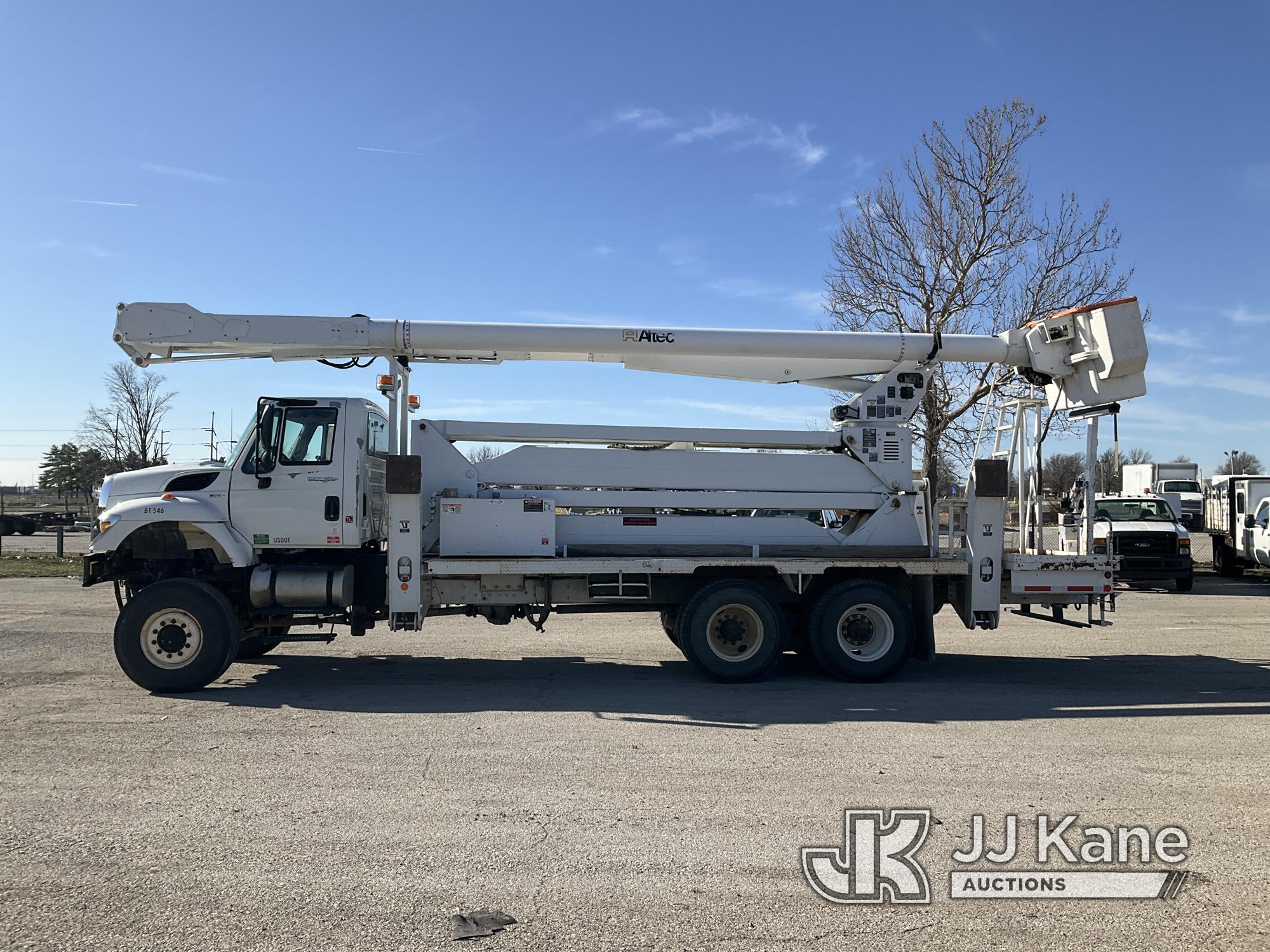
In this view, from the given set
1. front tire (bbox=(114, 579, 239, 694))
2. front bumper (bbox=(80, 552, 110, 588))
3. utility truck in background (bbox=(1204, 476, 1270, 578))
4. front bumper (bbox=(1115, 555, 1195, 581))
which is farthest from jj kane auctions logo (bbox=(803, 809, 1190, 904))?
utility truck in background (bbox=(1204, 476, 1270, 578))

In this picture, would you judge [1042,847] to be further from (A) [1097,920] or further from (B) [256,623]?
(B) [256,623]

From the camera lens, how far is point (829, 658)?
955 centimetres

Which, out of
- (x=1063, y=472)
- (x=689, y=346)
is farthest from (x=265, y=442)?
(x=1063, y=472)

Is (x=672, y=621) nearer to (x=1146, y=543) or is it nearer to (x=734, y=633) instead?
(x=734, y=633)

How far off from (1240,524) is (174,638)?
25385mm

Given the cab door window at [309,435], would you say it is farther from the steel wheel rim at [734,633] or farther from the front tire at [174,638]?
the steel wheel rim at [734,633]

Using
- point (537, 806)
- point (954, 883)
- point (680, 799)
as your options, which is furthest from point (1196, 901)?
point (537, 806)

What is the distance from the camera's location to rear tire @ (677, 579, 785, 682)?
9414 millimetres

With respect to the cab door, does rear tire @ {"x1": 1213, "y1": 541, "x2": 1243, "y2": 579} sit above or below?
below

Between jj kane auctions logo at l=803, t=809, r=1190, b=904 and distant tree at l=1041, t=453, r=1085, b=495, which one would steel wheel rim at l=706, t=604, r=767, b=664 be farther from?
distant tree at l=1041, t=453, r=1085, b=495

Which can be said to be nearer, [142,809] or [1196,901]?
[1196,901]

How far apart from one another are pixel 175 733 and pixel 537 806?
3505 millimetres

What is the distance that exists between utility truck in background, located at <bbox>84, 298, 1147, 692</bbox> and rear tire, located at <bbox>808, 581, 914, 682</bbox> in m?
0.02

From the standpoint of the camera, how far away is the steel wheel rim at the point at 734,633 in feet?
31.1
